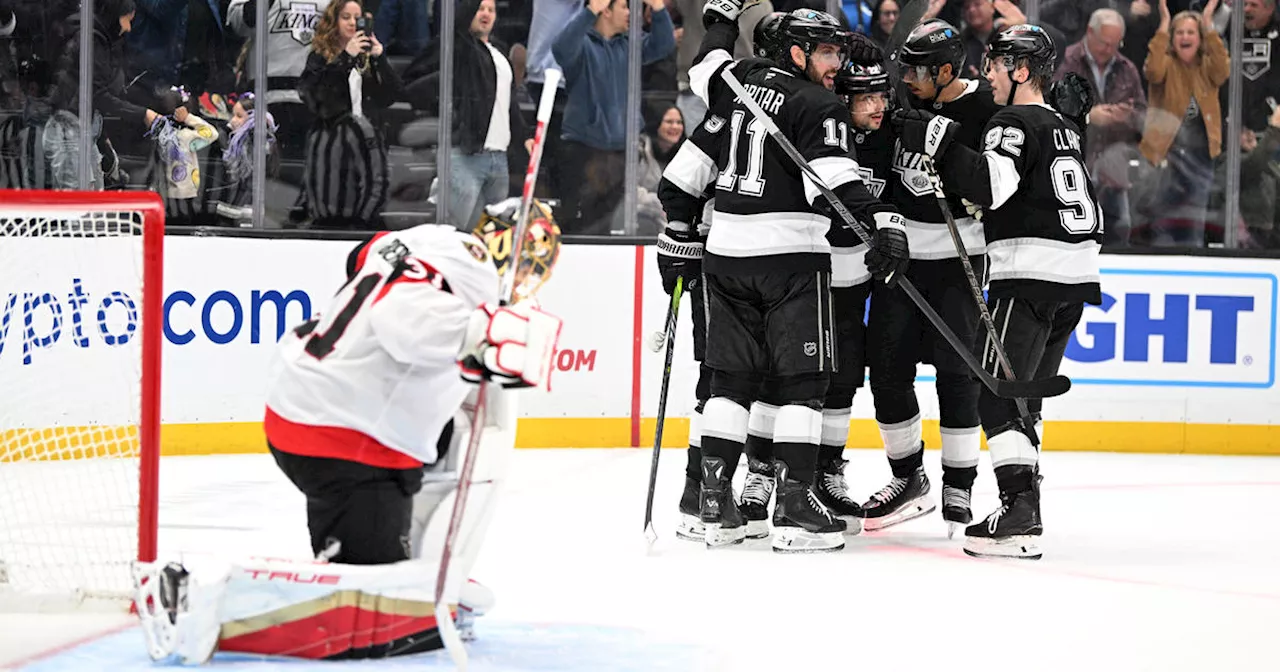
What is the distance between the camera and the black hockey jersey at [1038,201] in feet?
13.8

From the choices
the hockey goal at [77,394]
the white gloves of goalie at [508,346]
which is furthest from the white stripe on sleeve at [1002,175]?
the hockey goal at [77,394]

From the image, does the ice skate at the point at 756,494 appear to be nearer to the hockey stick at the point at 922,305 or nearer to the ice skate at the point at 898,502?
the ice skate at the point at 898,502

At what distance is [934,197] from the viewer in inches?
177

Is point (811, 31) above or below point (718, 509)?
above

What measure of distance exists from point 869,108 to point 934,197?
29 centimetres

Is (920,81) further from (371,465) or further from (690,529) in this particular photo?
A: (371,465)

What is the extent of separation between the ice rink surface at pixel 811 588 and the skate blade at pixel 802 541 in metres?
0.04

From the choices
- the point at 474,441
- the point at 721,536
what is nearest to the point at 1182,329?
the point at 721,536

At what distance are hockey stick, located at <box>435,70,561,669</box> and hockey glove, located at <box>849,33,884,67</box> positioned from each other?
1641 millimetres

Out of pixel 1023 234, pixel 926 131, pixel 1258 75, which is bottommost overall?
pixel 1023 234

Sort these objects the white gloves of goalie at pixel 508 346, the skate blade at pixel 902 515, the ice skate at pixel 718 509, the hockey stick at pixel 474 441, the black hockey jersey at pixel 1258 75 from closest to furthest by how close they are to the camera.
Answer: the white gloves of goalie at pixel 508 346 → the hockey stick at pixel 474 441 → the ice skate at pixel 718 509 → the skate blade at pixel 902 515 → the black hockey jersey at pixel 1258 75

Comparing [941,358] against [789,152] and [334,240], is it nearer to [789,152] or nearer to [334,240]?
[789,152]

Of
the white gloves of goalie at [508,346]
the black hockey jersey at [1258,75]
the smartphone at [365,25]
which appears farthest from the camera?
the black hockey jersey at [1258,75]

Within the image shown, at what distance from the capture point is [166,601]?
9.21 ft
